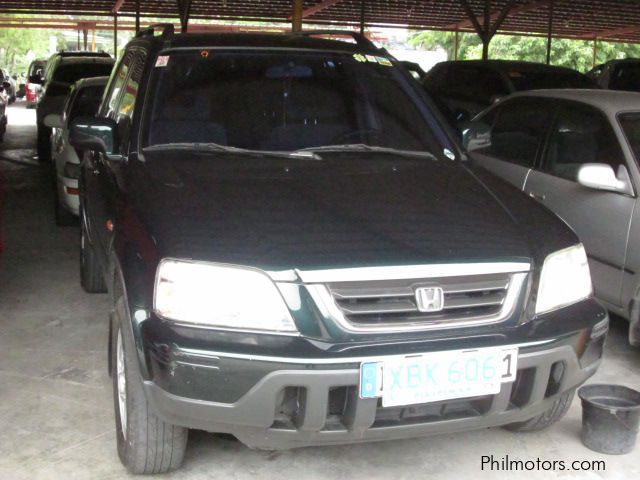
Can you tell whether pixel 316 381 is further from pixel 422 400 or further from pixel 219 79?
pixel 219 79

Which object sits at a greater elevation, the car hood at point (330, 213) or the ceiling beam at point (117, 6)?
the car hood at point (330, 213)

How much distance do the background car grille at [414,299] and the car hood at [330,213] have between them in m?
0.07

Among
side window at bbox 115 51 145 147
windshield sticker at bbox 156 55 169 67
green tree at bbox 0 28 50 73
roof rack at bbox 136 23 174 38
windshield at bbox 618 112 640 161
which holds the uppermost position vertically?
roof rack at bbox 136 23 174 38

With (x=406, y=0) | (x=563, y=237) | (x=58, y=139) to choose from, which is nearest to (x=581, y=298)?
(x=563, y=237)

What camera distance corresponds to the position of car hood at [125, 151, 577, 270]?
8.66ft

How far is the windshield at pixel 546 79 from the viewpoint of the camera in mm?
10039

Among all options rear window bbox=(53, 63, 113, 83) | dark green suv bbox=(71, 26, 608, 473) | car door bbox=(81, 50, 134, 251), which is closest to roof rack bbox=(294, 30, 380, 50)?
dark green suv bbox=(71, 26, 608, 473)

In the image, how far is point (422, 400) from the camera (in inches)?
101

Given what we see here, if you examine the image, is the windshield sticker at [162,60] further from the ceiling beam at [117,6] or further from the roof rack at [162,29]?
the ceiling beam at [117,6]

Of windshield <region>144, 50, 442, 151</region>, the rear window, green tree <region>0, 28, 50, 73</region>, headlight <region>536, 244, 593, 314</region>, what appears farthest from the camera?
green tree <region>0, 28, 50, 73</region>

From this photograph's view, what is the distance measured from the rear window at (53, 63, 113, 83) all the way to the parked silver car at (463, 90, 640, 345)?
7.64 meters

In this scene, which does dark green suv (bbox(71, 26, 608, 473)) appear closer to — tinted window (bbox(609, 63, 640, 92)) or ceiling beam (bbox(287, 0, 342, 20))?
tinted window (bbox(609, 63, 640, 92))

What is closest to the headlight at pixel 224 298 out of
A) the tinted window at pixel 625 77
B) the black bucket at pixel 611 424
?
the black bucket at pixel 611 424

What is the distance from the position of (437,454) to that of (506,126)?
312 cm
